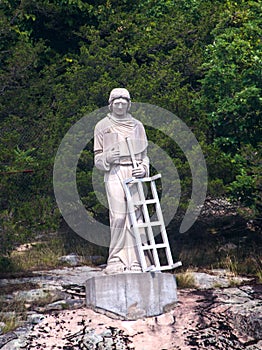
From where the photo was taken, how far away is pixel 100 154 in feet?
53.8

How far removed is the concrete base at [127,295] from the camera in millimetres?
15398

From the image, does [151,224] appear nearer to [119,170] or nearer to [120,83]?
[119,170]

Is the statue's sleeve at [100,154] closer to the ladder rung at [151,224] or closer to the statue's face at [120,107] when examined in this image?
the statue's face at [120,107]

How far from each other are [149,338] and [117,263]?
Answer: 1527mm

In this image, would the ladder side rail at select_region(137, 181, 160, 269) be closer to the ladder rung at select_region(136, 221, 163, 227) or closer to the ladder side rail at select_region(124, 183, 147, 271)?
the ladder rung at select_region(136, 221, 163, 227)

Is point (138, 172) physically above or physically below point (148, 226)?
above

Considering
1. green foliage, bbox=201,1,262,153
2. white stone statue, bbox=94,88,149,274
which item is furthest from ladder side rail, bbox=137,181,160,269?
green foliage, bbox=201,1,262,153

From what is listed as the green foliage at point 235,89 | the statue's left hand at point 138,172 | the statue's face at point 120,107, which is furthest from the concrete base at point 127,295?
the green foliage at point 235,89

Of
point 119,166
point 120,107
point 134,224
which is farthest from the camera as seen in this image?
point 120,107

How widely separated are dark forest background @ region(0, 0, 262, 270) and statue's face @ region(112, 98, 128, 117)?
2.24 metres

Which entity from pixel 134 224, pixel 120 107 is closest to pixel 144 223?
pixel 134 224

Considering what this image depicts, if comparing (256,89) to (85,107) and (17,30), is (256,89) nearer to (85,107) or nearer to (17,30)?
(85,107)

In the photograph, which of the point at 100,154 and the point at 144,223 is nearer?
the point at 144,223

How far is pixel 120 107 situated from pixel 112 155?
35.6 inches
